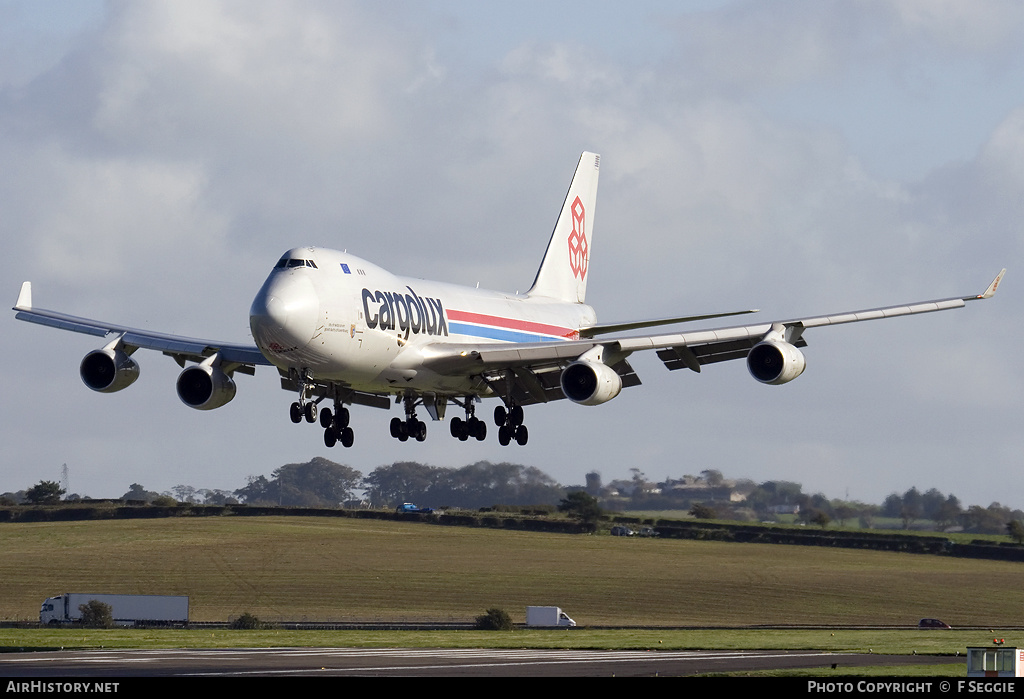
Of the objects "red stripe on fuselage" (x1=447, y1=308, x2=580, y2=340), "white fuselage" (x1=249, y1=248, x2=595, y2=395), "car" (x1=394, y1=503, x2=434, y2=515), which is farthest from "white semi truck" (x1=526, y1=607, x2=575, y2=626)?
"car" (x1=394, y1=503, x2=434, y2=515)

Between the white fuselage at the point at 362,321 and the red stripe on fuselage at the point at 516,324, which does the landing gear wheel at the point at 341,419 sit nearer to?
the white fuselage at the point at 362,321

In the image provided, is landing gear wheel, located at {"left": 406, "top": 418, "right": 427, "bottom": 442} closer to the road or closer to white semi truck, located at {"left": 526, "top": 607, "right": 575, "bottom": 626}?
the road

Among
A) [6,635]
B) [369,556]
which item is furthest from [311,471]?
[6,635]

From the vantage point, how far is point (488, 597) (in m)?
94.6

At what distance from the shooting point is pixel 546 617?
8369 centimetres

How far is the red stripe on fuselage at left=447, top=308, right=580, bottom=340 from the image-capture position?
55594mm

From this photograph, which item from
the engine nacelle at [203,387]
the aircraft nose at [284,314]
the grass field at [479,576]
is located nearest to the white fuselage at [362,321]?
the aircraft nose at [284,314]

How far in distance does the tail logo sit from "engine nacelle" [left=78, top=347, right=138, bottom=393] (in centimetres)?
2543

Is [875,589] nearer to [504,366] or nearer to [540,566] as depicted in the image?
[540,566]

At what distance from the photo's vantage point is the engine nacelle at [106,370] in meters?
55.8

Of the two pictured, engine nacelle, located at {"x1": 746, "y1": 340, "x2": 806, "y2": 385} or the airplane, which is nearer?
the airplane

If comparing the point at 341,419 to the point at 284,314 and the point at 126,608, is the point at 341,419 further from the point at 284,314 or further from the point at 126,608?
the point at 126,608
